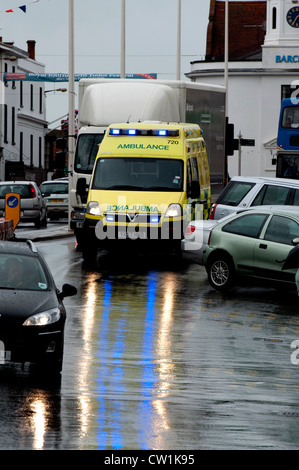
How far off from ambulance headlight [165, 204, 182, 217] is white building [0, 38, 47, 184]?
50.0 m

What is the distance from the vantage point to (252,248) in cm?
1938

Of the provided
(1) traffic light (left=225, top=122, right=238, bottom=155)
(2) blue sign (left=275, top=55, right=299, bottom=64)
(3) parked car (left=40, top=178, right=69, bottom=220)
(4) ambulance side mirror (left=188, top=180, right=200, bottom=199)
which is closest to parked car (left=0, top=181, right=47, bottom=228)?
(3) parked car (left=40, top=178, right=69, bottom=220)

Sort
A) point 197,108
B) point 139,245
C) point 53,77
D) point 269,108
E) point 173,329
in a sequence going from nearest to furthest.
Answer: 1. point 173,329
2. point 139,245
3. point 197,108
4. point 53,77
5. point 269,108

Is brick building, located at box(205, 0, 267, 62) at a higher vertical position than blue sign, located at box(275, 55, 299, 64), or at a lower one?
higher

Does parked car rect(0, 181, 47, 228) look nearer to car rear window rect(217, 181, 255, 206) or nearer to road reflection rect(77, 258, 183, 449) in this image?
car rear window rect(217, 181, 255, 206)

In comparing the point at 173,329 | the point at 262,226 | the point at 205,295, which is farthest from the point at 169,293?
the point at 173,329

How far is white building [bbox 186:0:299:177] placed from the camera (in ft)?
282

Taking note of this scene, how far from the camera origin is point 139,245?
74.7ft

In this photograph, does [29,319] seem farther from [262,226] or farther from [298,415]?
[262,226]

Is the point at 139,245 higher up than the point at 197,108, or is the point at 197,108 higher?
the point at 197,108

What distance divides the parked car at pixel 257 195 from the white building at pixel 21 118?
49314 mm

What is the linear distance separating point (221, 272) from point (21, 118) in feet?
213

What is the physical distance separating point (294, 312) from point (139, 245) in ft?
18.5

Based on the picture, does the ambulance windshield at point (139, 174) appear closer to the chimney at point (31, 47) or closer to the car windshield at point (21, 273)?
the car windshield at point (21, 273)
